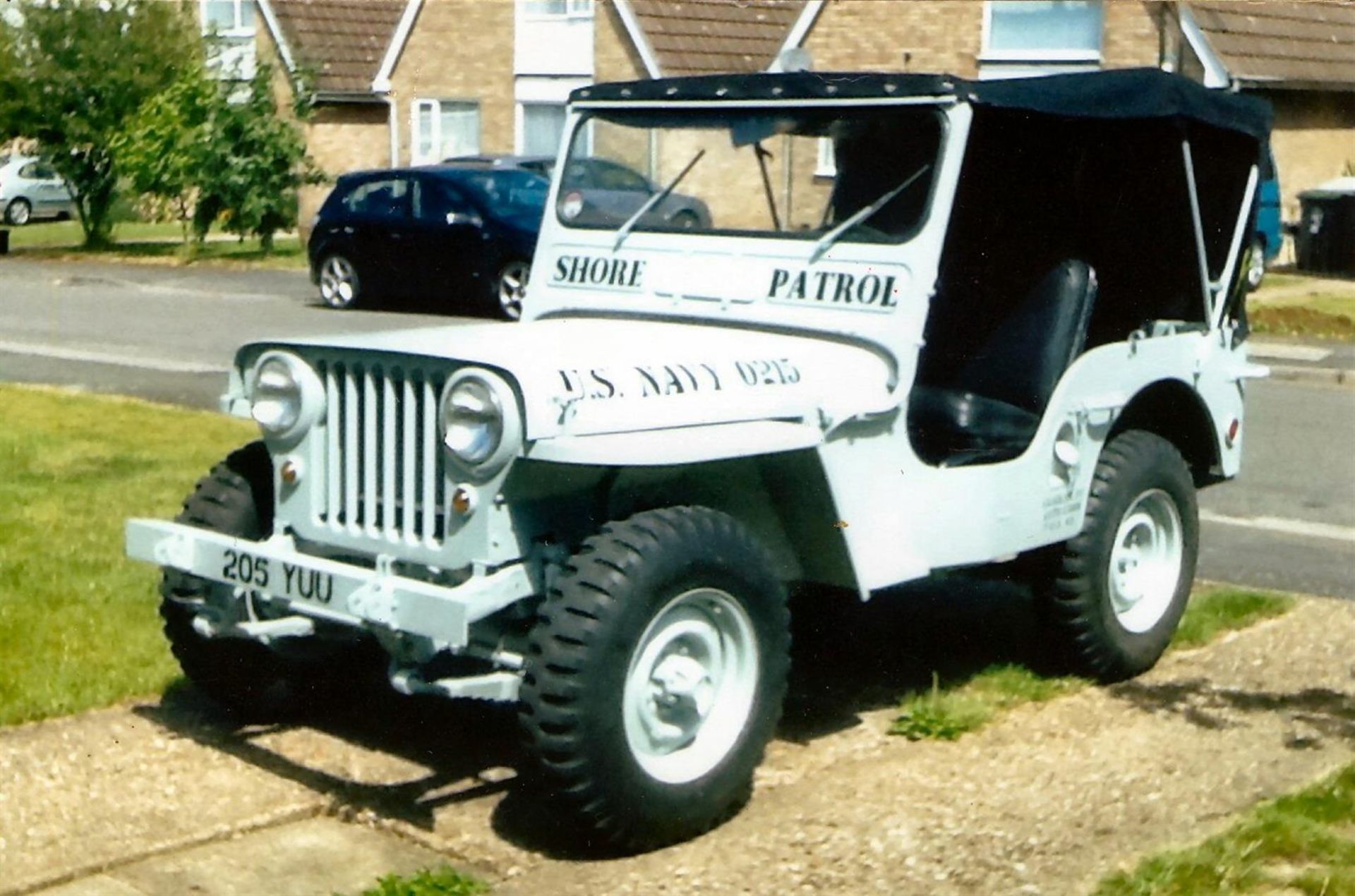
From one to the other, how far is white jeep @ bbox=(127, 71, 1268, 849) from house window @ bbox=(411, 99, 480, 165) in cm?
2779

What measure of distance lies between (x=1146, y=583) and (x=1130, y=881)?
2174 mm

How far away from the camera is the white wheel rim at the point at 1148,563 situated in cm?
649

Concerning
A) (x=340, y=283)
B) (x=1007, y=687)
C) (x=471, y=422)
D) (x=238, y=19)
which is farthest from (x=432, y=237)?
(x=238, y=19)

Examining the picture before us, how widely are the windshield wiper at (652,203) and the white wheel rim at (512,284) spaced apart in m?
13.6

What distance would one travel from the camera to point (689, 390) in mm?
4984

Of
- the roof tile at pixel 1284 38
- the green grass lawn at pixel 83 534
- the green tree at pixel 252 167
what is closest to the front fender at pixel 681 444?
the green grass lawn at pixel 83 534

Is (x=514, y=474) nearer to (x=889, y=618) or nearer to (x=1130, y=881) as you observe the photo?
(x=1130, y=881)

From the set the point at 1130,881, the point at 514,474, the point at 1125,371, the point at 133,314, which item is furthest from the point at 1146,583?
the point at 133,314

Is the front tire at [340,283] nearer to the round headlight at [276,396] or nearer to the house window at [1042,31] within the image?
the house window at [1042,31]

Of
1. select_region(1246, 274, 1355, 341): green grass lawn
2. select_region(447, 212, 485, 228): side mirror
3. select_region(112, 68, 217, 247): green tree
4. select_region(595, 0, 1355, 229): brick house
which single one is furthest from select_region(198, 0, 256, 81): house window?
select_region(1246, 274, 1355, 341): green grass lawn

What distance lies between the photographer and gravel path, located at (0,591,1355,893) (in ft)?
15.5

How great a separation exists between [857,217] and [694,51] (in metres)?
25.4

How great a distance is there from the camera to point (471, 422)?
4.68m

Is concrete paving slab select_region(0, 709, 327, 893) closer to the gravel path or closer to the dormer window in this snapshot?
the gravel path
